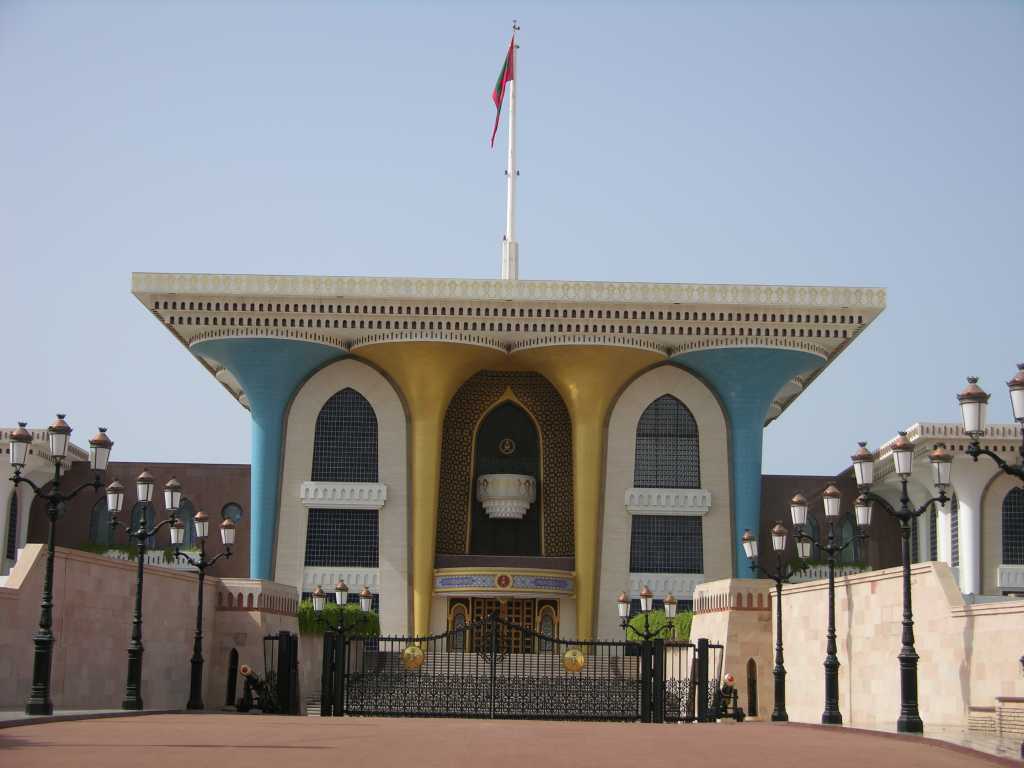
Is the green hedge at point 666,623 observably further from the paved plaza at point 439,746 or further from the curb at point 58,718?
the paved plaza at point 439,746

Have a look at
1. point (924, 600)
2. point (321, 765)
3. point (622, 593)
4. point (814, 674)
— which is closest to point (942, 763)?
point (321, 765)

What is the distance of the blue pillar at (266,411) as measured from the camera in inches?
1857

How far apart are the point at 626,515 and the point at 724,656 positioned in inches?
723

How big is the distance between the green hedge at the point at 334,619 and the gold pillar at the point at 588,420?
752 centimetres

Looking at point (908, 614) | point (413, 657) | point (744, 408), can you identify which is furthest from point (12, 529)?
point (908, 614)

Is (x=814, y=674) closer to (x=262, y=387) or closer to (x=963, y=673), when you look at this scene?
(x=963, y=673)

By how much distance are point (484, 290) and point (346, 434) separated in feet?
24.3

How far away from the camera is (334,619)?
41531mm

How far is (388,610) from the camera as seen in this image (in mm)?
46969

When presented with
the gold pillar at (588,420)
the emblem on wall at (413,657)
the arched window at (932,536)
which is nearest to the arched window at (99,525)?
the gold pillar at (588,420)

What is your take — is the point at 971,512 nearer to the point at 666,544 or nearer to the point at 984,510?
the point at 984,510

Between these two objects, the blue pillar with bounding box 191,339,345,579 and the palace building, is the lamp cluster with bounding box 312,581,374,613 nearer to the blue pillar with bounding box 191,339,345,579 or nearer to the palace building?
the palace building

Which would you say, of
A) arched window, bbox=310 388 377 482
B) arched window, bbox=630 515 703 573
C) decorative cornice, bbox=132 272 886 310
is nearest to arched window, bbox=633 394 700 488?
arched window, bbox=630 515 703 573

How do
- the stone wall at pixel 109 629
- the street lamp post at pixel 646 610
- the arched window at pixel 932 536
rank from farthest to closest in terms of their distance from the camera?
the arched window at pixel 932 536 → the street lamp post at pixel 646 610 → the stone wall at pixel 109 629
